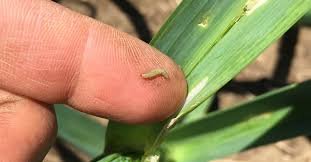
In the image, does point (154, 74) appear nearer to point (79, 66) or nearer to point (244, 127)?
point (79, 66)

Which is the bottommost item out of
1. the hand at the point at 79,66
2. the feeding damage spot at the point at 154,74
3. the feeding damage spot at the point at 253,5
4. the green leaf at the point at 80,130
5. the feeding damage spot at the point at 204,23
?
the green leaf at the point at 80,130

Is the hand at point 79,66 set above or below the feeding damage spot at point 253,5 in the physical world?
below

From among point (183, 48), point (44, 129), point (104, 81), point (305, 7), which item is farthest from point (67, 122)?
point (305, 7)

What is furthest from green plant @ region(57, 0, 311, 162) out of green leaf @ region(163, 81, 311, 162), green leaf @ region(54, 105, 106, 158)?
green leaf @ region(54, 105, 106, 158)

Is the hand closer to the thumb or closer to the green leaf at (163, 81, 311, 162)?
the thumb

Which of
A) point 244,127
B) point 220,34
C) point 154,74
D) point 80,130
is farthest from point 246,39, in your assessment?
point 80,130

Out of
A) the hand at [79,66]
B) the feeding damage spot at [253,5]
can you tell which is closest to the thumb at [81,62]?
the hand at [79,66]

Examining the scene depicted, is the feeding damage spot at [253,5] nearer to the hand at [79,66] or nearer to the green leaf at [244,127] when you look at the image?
the hand at [79,66]
